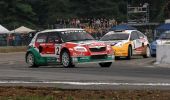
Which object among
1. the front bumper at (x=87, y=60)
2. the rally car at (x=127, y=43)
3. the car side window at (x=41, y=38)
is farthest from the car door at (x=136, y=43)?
the front bumper at (x=87, y=60)

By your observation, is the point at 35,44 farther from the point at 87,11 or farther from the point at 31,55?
the point at 87,11

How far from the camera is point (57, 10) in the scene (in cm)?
7700

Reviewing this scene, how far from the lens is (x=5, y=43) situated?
176 feet

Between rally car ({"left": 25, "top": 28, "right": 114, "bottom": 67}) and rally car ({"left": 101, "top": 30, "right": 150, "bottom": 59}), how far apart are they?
16.4 ft

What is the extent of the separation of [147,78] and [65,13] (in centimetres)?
6137

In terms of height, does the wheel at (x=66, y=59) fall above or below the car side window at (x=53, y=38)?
below

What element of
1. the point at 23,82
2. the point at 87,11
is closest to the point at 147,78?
the point at 23,82

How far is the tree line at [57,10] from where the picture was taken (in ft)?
242

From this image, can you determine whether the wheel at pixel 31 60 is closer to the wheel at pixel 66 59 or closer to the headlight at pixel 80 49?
the wheel at pixel 66 59

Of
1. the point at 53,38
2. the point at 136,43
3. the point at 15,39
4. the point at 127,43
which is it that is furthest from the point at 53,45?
the point at 15,39

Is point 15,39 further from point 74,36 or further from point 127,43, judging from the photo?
point 74,36

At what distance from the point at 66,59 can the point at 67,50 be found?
0.33 metres

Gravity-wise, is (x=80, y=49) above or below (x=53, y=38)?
below

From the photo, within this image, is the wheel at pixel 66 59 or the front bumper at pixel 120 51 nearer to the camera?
the wheel at pixel 66 59
